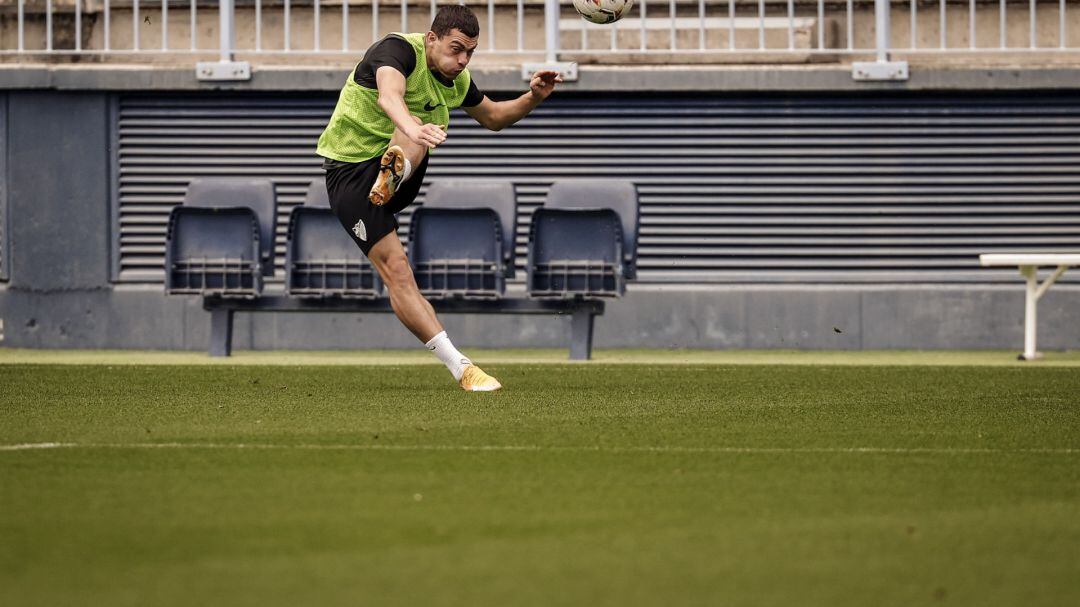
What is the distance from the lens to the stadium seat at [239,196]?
14.2 m

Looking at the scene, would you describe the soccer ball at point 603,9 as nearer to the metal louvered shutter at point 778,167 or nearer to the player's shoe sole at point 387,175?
the player's shoe sole at point 387,175

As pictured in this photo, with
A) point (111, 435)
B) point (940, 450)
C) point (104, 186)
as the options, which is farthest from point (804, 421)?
point (104, 186)

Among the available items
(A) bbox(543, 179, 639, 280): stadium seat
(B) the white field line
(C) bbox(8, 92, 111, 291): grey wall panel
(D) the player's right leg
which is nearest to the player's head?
(D) the player's right leg

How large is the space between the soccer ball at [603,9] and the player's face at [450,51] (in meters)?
1.78

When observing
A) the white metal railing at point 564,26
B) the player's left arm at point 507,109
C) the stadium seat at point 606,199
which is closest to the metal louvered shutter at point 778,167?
the white metal railing at point 564,26

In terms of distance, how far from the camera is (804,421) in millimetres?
7707

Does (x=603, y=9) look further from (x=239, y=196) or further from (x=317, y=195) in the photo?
(x=239, y=196)

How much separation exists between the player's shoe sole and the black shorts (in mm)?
235

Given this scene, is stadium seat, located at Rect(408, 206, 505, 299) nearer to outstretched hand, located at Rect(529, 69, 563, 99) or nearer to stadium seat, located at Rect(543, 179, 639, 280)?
stadium seat, located at Rect(543, 179, 639, 280)

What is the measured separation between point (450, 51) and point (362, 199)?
0.86m

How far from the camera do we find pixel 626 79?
Answer: 51.0ft

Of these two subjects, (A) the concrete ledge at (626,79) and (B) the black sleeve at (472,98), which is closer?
(B) the black sleeve at (472,98)

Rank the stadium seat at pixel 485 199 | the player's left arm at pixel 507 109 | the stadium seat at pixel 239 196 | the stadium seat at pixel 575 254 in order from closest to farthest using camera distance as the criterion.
→ the player's left arm at pixel 507 109 → the stadium seat at pixel 575 254 → the stadium seat at pixel 485 199 → the stadium seat at pixel 239 196

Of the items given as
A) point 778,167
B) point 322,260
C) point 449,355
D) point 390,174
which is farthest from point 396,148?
point 778,167
